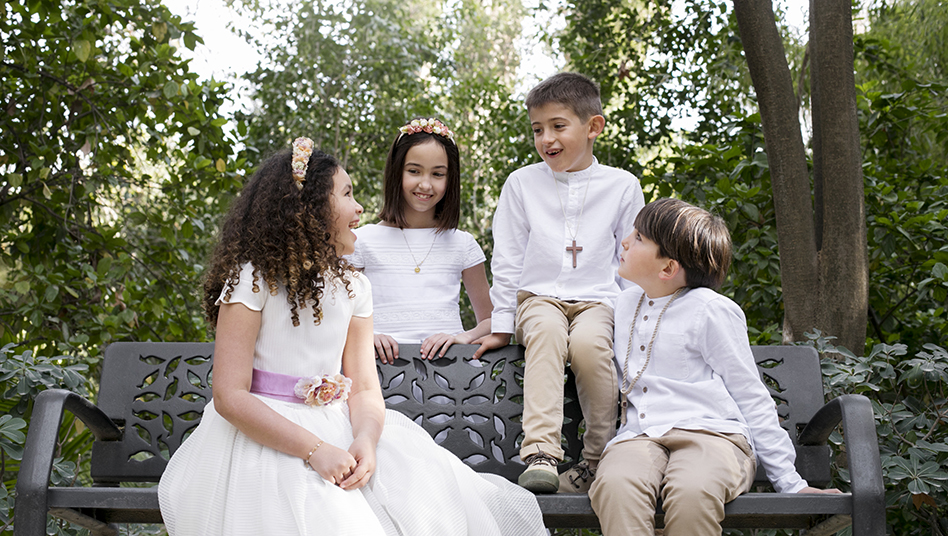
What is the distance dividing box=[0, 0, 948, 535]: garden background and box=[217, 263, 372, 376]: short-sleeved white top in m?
0.91

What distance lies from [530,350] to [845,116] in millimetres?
1507

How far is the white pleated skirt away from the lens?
177 centimetres

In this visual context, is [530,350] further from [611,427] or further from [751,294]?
[751,294]

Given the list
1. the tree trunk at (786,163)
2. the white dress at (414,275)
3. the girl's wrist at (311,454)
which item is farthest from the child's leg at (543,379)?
the tree trunk at (786,163)

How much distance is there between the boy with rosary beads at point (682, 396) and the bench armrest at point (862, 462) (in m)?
0.11

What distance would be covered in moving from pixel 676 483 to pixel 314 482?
35.2 inches

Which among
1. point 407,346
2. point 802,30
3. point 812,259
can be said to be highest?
point 802,30

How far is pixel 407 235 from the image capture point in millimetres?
3080

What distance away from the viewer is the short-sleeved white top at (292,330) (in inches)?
80.6

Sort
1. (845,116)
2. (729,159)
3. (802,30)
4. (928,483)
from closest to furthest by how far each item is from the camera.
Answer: (928,483)
(845,116)
(729,159)
(802,30)

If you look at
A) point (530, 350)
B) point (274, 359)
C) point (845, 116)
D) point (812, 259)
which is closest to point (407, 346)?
point (530, 350)

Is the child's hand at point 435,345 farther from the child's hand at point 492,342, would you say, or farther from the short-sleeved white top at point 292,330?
the short-sleeved white top at point 292,330

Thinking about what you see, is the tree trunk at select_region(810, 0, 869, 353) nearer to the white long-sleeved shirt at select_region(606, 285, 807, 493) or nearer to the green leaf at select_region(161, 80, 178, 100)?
the white long-sleeved shirt at select_region(606, 285, 807, 493)

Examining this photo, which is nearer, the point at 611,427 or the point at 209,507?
the point at 209,507
